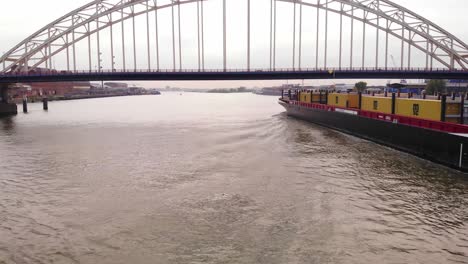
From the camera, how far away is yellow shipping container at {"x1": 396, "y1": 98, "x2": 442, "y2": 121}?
2433cm

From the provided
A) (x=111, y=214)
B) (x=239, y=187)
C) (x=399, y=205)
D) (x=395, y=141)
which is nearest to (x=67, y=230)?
(x=111, y=214)

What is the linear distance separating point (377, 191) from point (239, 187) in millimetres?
5789

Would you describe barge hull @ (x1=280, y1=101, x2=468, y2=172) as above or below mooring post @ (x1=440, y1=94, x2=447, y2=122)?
below

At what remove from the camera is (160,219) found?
12.5 m

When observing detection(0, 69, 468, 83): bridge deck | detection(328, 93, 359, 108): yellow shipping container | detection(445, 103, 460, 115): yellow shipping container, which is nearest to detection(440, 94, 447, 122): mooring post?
detection(445, 103, 460, 115): yellow shipping container

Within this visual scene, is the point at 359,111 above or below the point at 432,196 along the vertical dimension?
above

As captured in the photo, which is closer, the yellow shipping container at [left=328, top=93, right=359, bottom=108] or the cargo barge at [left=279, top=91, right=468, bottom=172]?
the cargo barge at [left=279, top=91, right=468, bottom=172]

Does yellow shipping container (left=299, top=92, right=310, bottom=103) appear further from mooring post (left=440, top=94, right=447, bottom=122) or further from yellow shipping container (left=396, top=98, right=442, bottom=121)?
mooring post (left=440, top=94, right=447, bottom=122)

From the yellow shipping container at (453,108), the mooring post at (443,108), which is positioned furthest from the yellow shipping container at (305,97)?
the mooring post at (443,108)

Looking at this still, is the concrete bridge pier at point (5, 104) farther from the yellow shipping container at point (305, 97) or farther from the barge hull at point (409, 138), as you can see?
the barge hull at point (409, 138)

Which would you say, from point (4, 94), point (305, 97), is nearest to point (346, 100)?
point (305, 97)

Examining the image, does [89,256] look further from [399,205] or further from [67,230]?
[399,205]

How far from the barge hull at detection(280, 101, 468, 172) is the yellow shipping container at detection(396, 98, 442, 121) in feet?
4.96

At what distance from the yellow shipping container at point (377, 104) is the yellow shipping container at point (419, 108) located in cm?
131
